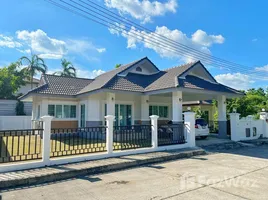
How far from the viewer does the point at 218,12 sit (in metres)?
14.0

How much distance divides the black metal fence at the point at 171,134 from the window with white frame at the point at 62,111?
26.4 ft

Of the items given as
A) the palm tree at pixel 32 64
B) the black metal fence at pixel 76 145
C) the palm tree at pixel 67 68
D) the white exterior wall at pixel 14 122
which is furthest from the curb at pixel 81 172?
the palm tree at pixel 67 68

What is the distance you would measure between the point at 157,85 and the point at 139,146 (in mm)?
4921

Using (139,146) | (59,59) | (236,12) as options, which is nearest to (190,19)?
(236,12)

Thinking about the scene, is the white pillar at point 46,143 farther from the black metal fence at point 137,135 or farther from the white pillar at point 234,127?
the white pillar at point 234,127

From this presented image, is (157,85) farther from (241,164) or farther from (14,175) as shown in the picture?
(14,175)

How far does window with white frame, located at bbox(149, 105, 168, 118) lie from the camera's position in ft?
56.0

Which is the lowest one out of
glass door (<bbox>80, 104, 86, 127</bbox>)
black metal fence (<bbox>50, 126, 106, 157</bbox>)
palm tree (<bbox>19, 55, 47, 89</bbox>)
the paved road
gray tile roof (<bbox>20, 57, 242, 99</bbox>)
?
the paved road

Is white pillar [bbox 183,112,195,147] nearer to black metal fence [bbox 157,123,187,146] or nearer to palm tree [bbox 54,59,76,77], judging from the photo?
black metal fence [bbox 157,123,187,146]

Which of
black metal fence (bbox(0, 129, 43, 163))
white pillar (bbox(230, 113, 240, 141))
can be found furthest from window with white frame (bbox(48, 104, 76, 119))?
white pillar (bbox(230, 113, 240, 141))

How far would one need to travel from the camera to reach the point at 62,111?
1589 centimetres

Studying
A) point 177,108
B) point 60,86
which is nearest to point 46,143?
point 177,108

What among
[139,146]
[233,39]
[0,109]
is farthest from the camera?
[0,109]

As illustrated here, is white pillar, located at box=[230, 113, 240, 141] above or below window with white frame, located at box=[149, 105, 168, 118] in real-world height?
below
